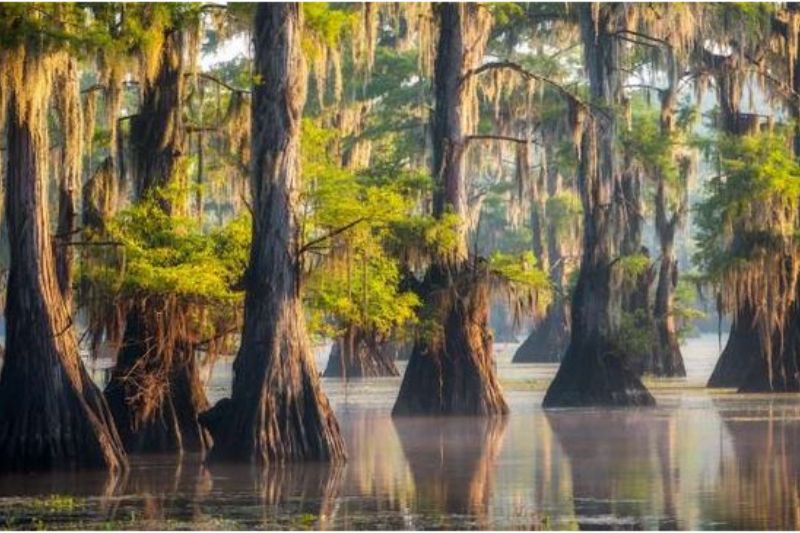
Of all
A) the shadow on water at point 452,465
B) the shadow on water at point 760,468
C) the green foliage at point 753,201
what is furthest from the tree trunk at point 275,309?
the green foliage at point 753,201

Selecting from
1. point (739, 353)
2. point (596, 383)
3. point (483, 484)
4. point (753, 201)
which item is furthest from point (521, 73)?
point (483, 484)

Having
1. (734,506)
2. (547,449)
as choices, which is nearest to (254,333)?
(547,449)

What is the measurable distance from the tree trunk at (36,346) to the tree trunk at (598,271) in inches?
584

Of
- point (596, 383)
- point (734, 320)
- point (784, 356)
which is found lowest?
point (596, 383)

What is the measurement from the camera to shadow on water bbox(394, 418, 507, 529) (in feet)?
57.7

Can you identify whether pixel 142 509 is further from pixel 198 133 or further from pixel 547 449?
pixel 198 133

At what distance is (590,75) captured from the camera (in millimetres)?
37625

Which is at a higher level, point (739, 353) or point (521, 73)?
point (521, 73)

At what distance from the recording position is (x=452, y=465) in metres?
23.2

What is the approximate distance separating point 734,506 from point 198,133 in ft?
39.4

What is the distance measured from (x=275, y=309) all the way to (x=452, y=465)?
2879 mm

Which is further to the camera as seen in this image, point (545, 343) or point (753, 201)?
point (545, 343)

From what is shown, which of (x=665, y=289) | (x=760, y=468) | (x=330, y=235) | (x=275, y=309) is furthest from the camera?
(x=665, y=289)

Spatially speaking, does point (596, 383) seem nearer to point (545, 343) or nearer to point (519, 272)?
point (519, 272)
